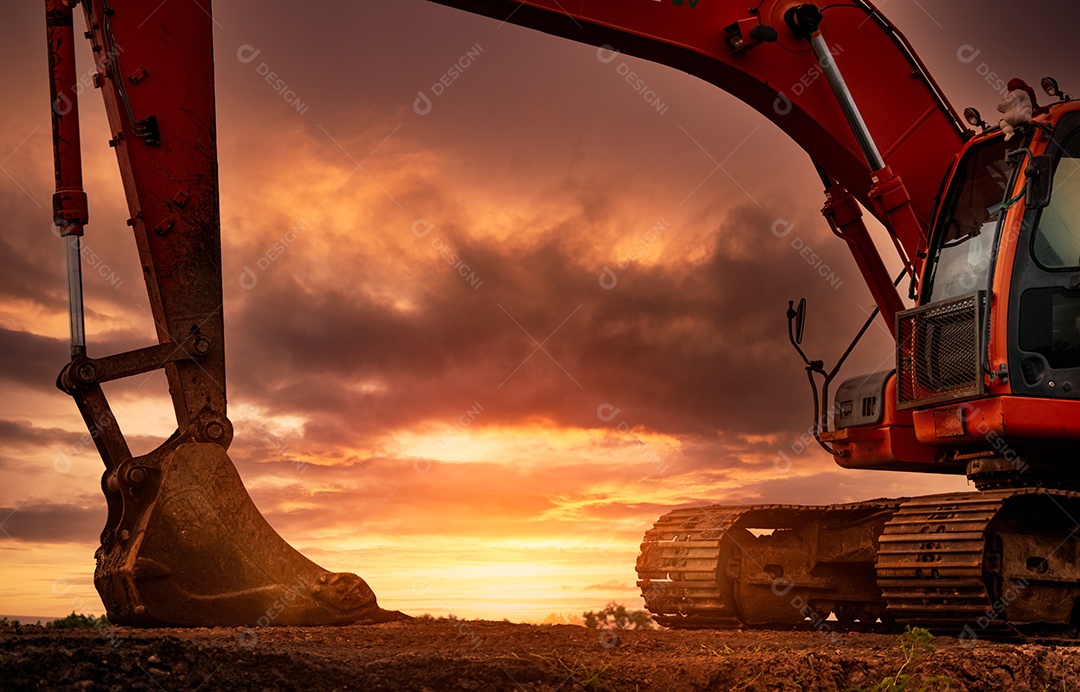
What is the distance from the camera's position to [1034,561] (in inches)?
265

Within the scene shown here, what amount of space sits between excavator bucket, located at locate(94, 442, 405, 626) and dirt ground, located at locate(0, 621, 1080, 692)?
0.48 ft

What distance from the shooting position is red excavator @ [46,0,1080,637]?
6.44m

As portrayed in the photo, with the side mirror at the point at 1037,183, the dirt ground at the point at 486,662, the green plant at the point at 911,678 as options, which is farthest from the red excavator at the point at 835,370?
the green plant at the point at 911,678

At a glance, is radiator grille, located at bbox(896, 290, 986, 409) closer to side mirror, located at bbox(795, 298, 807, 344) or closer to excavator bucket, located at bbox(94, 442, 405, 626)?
side mirror, located at bbox(795, 298, 807, 344)

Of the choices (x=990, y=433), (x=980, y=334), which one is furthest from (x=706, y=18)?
(x=990, y=433)

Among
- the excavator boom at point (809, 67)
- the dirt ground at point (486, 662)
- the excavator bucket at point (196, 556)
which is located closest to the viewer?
the dirt ground at point (486, 662)

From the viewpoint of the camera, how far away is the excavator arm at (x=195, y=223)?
638 cm

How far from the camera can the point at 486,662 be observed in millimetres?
4762

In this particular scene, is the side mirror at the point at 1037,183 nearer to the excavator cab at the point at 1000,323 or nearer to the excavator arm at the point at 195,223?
the excavator cab at the point at 1000,323

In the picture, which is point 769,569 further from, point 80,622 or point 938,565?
point 80,622

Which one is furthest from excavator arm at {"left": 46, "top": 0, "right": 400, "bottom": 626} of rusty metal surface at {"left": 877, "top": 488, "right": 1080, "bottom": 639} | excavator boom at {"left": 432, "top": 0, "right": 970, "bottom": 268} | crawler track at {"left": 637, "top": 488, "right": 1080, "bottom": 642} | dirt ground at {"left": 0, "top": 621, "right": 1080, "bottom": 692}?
rusty metal surface at {"left": 877, "top": 488, "right": 1080, "bottom": 639}

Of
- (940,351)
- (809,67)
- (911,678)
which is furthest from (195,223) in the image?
(911,678)

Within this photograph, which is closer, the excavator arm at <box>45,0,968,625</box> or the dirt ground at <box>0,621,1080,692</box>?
the dirt ground at <box>0,621,1080,692</box>

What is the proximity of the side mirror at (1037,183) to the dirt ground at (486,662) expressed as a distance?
2512 millimetres
